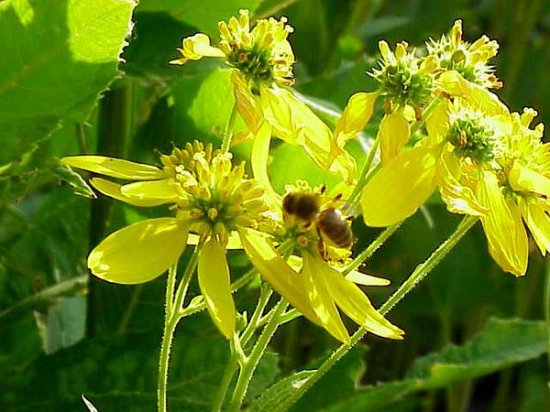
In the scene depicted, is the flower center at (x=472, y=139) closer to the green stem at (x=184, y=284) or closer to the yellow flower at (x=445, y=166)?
the yellow flower at (x=445, y=166)

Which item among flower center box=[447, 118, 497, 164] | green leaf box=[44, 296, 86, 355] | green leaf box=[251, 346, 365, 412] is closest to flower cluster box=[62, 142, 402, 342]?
flower center box=[447, 118, 497, 164]

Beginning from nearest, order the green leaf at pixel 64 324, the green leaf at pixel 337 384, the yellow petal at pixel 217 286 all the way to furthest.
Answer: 1. the yellow petal at pixel 217 286
2. the green leaf at pixel 337 384
3. the green leaf at pixel 64 324

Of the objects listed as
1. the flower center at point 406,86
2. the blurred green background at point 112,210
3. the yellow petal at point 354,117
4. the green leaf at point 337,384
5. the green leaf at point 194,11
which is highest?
the green leaf at point 194,11

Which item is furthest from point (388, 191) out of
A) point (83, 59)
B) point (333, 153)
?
point (83, 59)

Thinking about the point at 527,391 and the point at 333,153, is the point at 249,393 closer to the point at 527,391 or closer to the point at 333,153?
the point at 333,153

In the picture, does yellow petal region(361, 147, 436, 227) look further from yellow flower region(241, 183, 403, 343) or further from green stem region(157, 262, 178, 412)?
green stem region(157, 262, 178, 412)

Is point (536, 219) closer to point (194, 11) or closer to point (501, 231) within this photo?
point (501, 231)

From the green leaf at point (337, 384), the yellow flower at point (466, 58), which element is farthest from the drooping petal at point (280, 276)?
the green leaf at point (337, 384)
